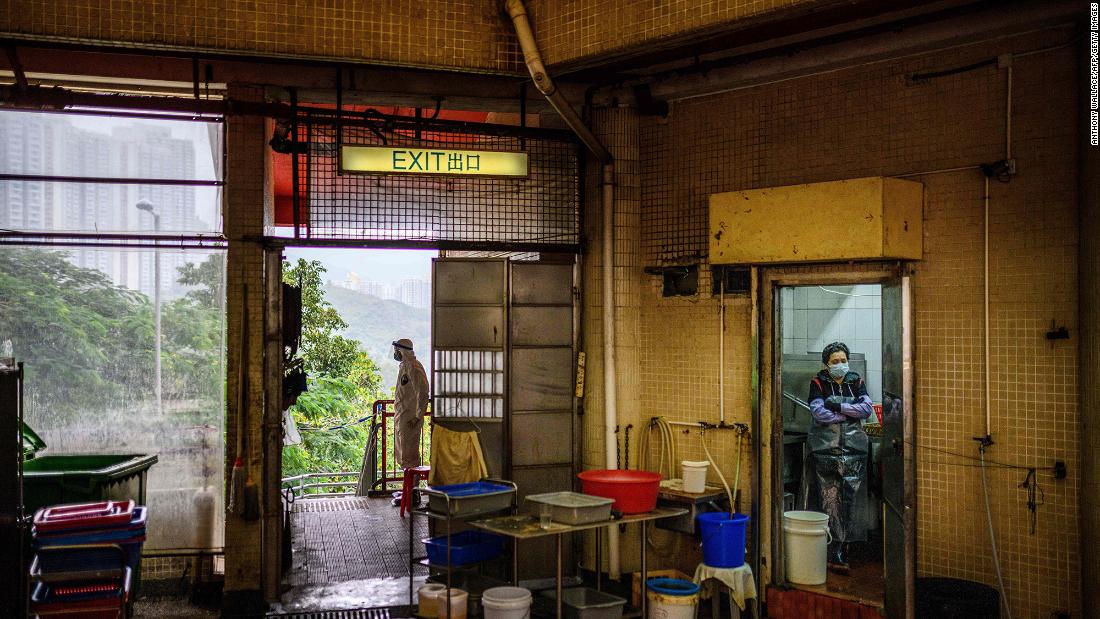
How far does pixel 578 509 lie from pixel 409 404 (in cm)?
492

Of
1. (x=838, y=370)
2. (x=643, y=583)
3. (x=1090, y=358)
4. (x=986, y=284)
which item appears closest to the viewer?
(x=1090, y=358)

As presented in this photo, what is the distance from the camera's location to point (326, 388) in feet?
57.8

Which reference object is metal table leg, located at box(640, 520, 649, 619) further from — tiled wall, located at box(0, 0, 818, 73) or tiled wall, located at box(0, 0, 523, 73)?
tiled wall, located at box(0, 0, 523, 73)

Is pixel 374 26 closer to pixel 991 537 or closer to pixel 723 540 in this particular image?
pixel 723 540

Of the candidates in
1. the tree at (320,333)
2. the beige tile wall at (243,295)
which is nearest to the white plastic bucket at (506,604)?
the beige tile wall at (243,295)

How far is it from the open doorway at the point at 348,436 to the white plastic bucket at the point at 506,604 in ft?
4.96

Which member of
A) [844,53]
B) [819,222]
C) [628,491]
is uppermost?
[844,53]

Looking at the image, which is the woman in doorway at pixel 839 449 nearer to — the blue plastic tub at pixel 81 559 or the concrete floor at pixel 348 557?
the concrete floor at pixel 348 557

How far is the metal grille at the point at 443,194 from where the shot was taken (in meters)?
7.01

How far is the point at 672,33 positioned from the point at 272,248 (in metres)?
3.53

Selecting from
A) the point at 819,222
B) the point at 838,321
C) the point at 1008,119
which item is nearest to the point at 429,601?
the point at 819,222

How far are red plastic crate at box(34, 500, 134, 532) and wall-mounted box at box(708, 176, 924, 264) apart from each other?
179 inches

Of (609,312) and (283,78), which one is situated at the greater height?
(283,78)

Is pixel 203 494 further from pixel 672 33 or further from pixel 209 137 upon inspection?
pixel 672 33
